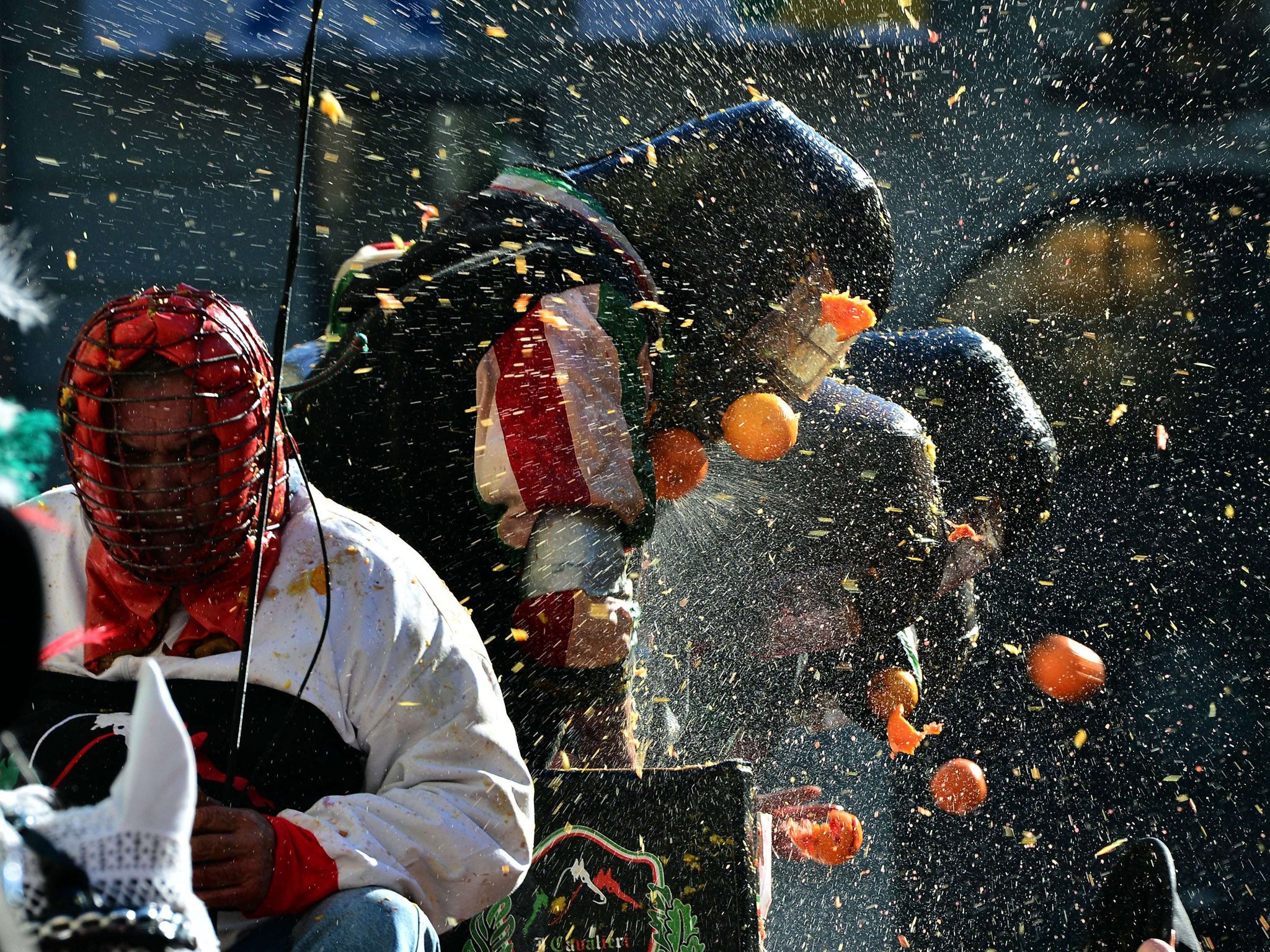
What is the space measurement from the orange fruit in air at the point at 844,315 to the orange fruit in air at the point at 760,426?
1.00ft

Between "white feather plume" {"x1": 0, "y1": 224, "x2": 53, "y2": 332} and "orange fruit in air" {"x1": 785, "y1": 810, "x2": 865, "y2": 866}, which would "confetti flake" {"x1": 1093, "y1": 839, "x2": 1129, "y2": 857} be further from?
"white feather plume" {"x1": 0, "y1": 224, "x2": 53, "y2": 332}

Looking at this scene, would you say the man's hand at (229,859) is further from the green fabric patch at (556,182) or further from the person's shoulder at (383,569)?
the green fabric patch at (556,182)

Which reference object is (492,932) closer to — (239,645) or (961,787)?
(239,645)

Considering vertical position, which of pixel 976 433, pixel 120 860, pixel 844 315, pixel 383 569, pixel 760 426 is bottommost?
pixel 976 433

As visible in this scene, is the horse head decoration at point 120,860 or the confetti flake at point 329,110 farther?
the confetti flake at point 329,110

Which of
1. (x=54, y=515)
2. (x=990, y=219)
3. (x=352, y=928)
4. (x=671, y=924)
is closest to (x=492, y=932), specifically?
(x=671, y=924)

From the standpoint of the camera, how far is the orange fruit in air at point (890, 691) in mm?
4656

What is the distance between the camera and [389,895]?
167 centimetres

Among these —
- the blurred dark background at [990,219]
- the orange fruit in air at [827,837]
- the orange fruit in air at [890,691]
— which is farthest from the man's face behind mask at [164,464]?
the orange fruit in air at [890,691]

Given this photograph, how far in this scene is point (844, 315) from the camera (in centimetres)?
391

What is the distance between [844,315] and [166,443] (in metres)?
2.53

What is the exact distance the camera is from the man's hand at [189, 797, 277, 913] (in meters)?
1.56

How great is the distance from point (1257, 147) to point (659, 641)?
3424 millimetres

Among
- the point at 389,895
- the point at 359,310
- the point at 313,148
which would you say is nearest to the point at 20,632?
the point at 389,895
